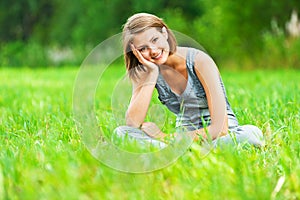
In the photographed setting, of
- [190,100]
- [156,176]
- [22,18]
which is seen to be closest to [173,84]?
[190,100]

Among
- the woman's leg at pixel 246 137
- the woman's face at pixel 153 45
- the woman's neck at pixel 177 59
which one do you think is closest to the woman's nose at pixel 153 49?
the woman's face at pixel 153 45

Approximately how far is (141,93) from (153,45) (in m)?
0.24

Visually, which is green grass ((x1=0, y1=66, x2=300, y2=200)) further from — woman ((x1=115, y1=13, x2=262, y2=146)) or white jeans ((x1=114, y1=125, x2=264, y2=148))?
woman ((x1=115, y1=13, x2=262, y2=146))

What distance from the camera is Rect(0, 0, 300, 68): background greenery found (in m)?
10.7

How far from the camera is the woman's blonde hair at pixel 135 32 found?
8.43 ft

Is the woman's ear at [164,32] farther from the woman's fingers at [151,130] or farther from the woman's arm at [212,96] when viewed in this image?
the woman's fingers at [151,130]

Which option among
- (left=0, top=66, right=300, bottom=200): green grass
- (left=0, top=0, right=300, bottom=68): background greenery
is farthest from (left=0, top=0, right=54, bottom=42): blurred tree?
(left=0, top=66, right=300, bottom=200): green grass

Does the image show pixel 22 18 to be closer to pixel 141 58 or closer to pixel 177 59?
pixel 177 59

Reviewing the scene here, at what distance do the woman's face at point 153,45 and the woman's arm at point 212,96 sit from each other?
0.19m

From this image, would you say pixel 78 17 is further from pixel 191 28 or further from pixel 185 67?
pixel 185 67

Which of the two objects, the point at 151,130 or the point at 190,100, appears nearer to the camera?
the point at 151,130

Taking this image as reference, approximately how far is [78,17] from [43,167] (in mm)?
18685

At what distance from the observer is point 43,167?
1.95 m

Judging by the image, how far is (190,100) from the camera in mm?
2801
